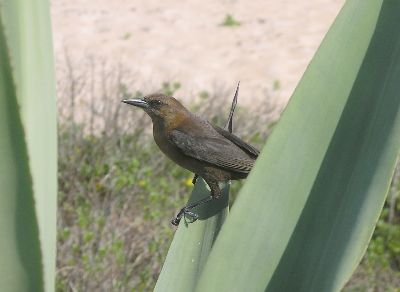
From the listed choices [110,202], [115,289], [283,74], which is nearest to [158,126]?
[115,289]

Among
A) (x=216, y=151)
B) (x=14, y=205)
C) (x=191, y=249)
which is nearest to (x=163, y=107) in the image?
(x=216, y=151)

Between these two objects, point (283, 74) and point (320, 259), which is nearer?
point (320, 259)

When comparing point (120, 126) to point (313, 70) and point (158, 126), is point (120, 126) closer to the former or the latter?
point (158, 126)

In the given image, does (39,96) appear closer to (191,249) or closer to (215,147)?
(191,249)

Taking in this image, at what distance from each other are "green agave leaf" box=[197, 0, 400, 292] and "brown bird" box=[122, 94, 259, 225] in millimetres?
1652

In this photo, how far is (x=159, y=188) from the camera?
650 cm

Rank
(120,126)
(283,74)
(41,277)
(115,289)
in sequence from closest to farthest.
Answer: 1. (41,277)
2. (115,289)
3. (120,126)
4. (283,74)

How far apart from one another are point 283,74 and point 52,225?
9.36 metres

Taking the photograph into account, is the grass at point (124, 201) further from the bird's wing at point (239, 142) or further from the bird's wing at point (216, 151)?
the bird's wing at point (239, 142)

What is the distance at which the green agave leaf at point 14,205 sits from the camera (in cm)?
137

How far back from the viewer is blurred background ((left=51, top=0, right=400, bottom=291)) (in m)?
5.39

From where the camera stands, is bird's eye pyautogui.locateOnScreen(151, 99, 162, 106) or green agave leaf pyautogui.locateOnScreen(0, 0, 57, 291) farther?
bird's eye pyautogui.locateOnScreen(151, 99, 162, 106)

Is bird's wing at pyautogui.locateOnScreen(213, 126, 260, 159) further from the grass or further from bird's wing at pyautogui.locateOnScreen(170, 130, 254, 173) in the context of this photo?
the grass

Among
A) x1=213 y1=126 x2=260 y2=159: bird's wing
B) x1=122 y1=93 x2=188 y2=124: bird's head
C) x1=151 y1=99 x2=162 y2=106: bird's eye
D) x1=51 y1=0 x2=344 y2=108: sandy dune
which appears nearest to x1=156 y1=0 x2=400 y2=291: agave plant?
x1=213 y1=126 x2=260 y2=159: bird's wing
